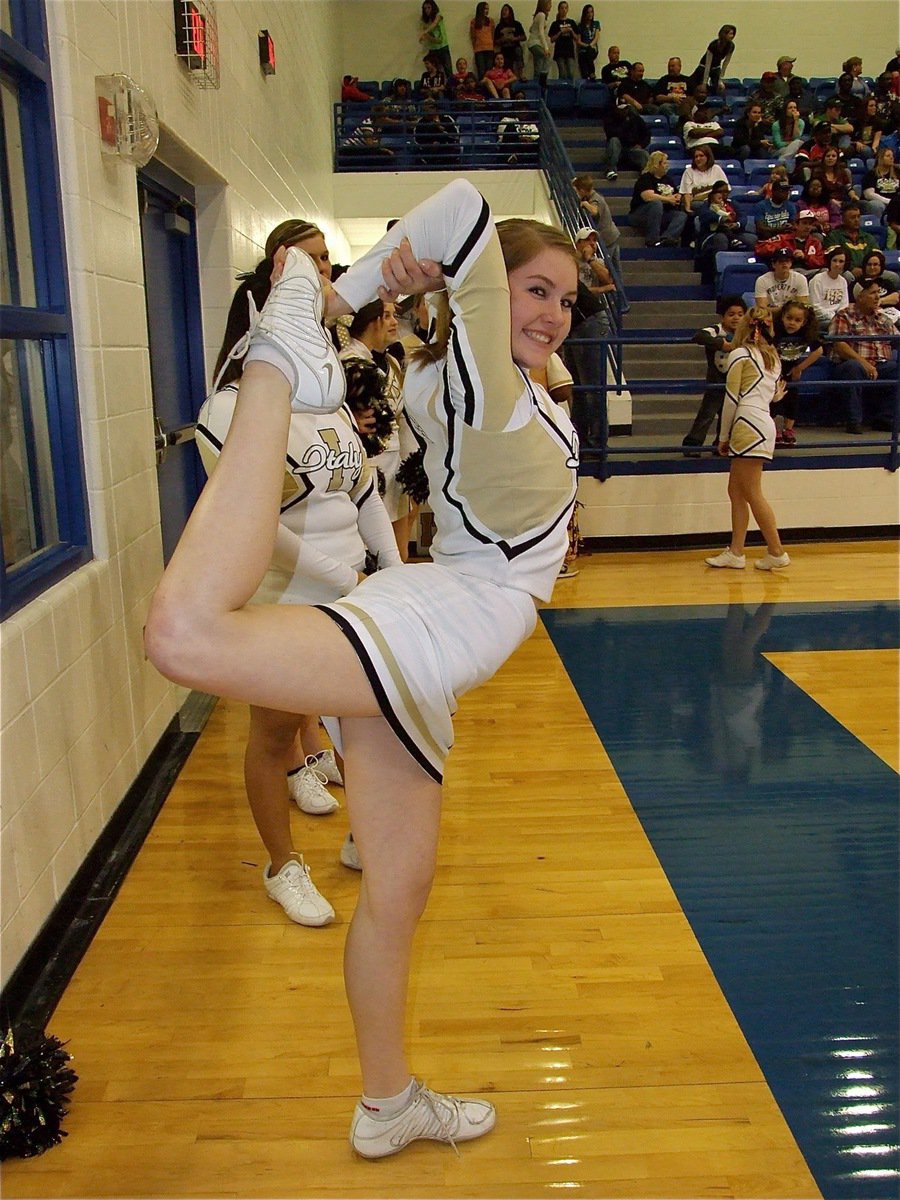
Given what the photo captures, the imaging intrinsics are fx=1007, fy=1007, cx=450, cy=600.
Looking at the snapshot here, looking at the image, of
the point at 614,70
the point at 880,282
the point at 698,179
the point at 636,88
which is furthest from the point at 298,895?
the point at 614,70

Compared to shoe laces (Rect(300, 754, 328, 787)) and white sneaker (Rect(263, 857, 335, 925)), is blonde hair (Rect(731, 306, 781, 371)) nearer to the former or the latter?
shoe laces (Rect(300, 754, 328, 787))

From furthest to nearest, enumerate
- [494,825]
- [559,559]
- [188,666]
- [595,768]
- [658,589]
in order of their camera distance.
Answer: [658,589], [595,768], [494,825], [559,559], [188,666]

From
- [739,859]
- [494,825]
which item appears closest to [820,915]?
[739,859]

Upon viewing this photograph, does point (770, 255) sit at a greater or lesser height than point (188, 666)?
greater

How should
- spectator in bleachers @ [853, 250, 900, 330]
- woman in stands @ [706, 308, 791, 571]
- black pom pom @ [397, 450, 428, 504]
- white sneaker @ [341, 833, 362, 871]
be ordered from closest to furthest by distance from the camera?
1. white sneaker @ [341, 833, 362, 871]
2. black pom pom @ [397, 450, 428, 504]
3. woman in stands @ [706, 308, 791, 571]
4. spectator in bleachers @ [853, 250, 900, 330]

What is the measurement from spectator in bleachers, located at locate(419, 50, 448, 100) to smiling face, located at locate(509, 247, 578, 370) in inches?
473

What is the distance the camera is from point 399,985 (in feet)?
5.26

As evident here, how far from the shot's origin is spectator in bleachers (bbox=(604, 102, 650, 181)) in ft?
37.0

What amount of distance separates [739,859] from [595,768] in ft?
2.34

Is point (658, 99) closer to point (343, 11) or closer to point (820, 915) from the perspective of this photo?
point (343, 11)

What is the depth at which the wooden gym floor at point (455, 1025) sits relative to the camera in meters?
1.71

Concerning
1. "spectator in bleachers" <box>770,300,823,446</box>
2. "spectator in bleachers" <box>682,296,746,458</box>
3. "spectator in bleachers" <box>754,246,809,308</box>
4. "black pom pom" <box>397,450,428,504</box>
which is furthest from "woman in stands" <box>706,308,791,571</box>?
"black pom pom" <box>397,450,428,504</box>

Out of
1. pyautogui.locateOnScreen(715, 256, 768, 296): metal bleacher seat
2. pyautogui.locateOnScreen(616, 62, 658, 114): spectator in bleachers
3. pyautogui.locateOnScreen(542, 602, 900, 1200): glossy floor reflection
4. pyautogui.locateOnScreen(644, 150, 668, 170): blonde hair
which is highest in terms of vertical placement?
pyautogui.locateOnScreen(616, 62, 658, 114): spectator in bleachers

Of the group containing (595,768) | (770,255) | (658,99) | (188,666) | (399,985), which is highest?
(658,99)
